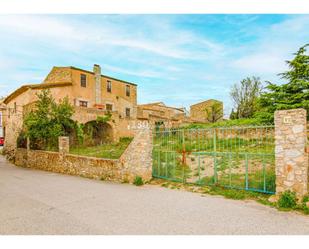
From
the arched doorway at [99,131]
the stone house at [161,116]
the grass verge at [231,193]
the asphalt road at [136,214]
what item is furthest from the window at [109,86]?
the asphalt road at [136,214]

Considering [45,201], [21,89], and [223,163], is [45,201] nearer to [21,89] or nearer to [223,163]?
[223,163]

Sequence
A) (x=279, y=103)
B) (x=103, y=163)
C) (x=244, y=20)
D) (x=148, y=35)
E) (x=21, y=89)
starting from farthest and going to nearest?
(x=21, y=89), (x=279, y=103), (x=103, y=163), (x=148, y=35), (x=244, y=20)

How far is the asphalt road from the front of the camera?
15.3 feet

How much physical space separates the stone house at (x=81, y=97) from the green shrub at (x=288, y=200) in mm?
16479

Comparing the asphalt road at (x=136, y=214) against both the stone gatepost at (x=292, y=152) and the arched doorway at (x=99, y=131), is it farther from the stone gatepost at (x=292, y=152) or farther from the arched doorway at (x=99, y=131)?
the arched doorway at (x=99, y=131)

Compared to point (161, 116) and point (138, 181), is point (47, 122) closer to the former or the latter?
point (138, 181)

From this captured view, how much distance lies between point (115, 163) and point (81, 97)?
16341 mm

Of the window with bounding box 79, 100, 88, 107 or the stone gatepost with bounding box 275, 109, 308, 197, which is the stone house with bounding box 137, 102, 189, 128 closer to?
the window with bounding box 79, 100, 88, 107

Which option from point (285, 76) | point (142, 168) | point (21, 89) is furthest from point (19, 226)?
point (21, 89)

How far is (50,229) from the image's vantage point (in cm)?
469

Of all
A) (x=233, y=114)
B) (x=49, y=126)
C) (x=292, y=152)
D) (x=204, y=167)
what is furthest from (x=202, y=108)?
(x=292, y=152)

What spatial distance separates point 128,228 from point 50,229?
1.55m

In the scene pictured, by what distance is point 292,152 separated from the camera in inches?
239

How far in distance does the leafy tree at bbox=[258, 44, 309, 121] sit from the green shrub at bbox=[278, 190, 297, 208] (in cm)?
1077
